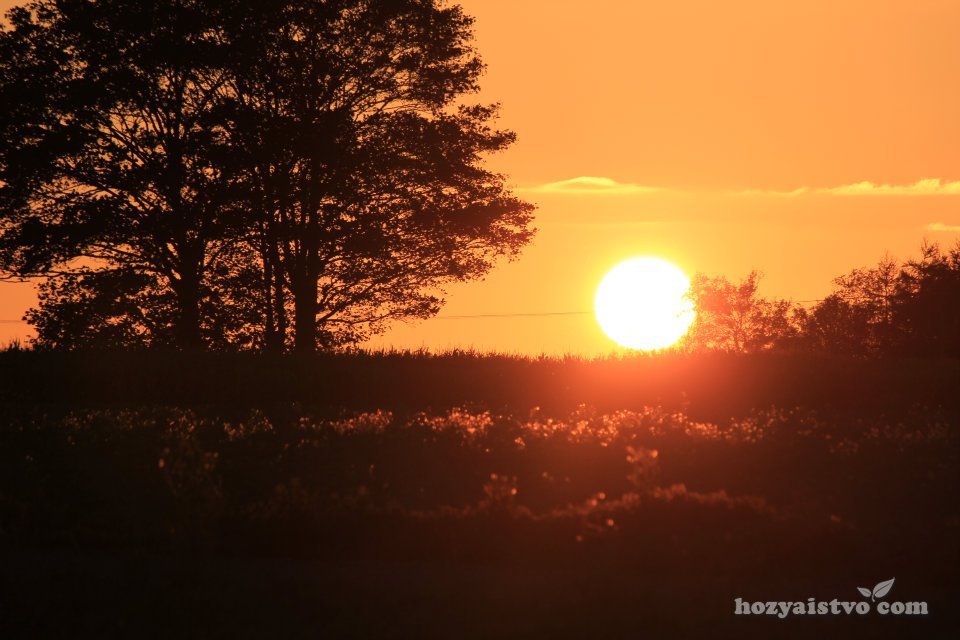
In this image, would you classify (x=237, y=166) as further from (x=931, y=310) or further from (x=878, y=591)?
(x=931, y=310)

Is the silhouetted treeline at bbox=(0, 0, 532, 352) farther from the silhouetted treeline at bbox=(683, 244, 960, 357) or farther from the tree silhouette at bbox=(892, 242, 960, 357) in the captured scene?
the tree silhouette at bbox=(892, 242, 960, 357)

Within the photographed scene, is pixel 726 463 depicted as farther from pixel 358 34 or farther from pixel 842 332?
pixel 842 332

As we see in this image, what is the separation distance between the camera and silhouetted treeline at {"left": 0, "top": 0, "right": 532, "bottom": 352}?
32.3 m

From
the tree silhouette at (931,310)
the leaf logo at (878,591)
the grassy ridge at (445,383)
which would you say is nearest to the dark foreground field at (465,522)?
the leaf logo at (878,591)

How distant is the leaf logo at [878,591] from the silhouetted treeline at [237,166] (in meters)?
24.3

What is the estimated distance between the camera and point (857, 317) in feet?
244

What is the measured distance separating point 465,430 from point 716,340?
8158 centimetres

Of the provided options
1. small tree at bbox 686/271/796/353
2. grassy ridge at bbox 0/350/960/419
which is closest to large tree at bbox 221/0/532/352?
grassy ridge at bbox 0/350/960/419

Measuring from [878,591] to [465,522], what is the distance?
4.05 m

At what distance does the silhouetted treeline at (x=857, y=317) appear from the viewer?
58656mm

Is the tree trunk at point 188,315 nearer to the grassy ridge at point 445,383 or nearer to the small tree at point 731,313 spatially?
the grassy ridge at point 445,383

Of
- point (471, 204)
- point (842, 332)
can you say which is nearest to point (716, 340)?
point (842, 332)

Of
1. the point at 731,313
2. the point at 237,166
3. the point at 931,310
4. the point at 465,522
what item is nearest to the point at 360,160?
the point at 237,166

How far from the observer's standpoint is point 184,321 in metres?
33.7
